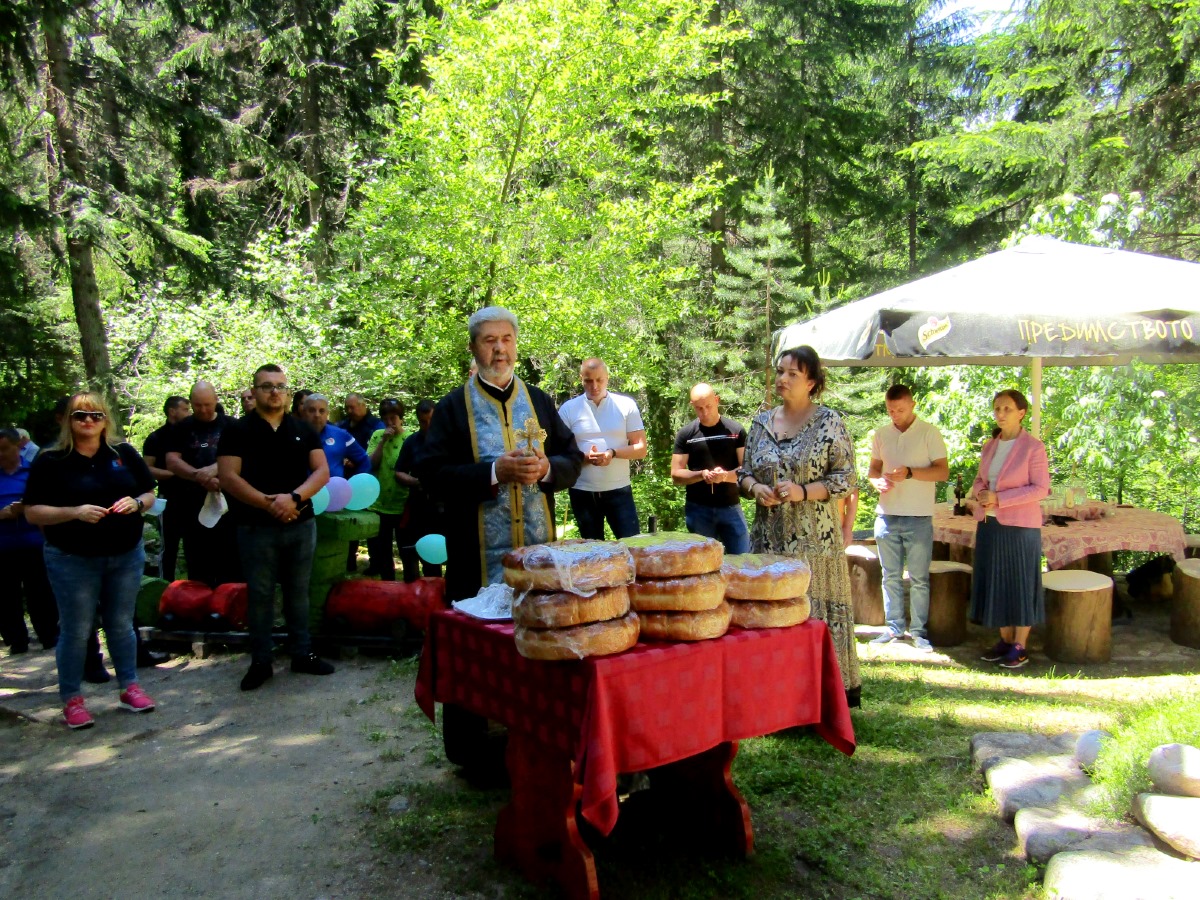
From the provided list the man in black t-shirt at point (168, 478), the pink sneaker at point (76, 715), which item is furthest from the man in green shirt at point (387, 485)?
the pink sneaker at point (76, 715)

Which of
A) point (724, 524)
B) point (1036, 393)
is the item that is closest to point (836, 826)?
point (724, 524)

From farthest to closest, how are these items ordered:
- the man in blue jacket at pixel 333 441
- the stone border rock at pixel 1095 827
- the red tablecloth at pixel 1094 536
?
the man in blue jacket at pixel 333 441
the red tablecloth at pixel 1094 536
the stone border rock at pixel 1095 827

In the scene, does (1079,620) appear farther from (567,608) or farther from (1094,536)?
(567,608)

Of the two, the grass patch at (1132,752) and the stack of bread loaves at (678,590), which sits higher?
the stack of bread loaves at (678,590)

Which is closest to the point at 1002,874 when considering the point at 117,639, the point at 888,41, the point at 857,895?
the point at 857,895

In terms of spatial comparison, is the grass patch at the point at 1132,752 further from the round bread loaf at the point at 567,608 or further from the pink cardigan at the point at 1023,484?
the round bread loaf at the point at 567,608

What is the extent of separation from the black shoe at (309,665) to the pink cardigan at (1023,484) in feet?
15.1

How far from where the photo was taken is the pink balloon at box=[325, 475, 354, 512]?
6.16m

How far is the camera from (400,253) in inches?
436

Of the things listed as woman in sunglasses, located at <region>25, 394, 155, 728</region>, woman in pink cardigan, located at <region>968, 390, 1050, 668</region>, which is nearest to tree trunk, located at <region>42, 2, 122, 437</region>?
woman in sunglasses, located at <region>25, 394, 155, 728</region>

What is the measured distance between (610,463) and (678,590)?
3788 mm

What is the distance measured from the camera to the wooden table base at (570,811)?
9.40ft

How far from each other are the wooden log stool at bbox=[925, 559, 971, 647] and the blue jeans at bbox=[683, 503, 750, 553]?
1.48m

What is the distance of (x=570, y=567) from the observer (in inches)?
98.9
